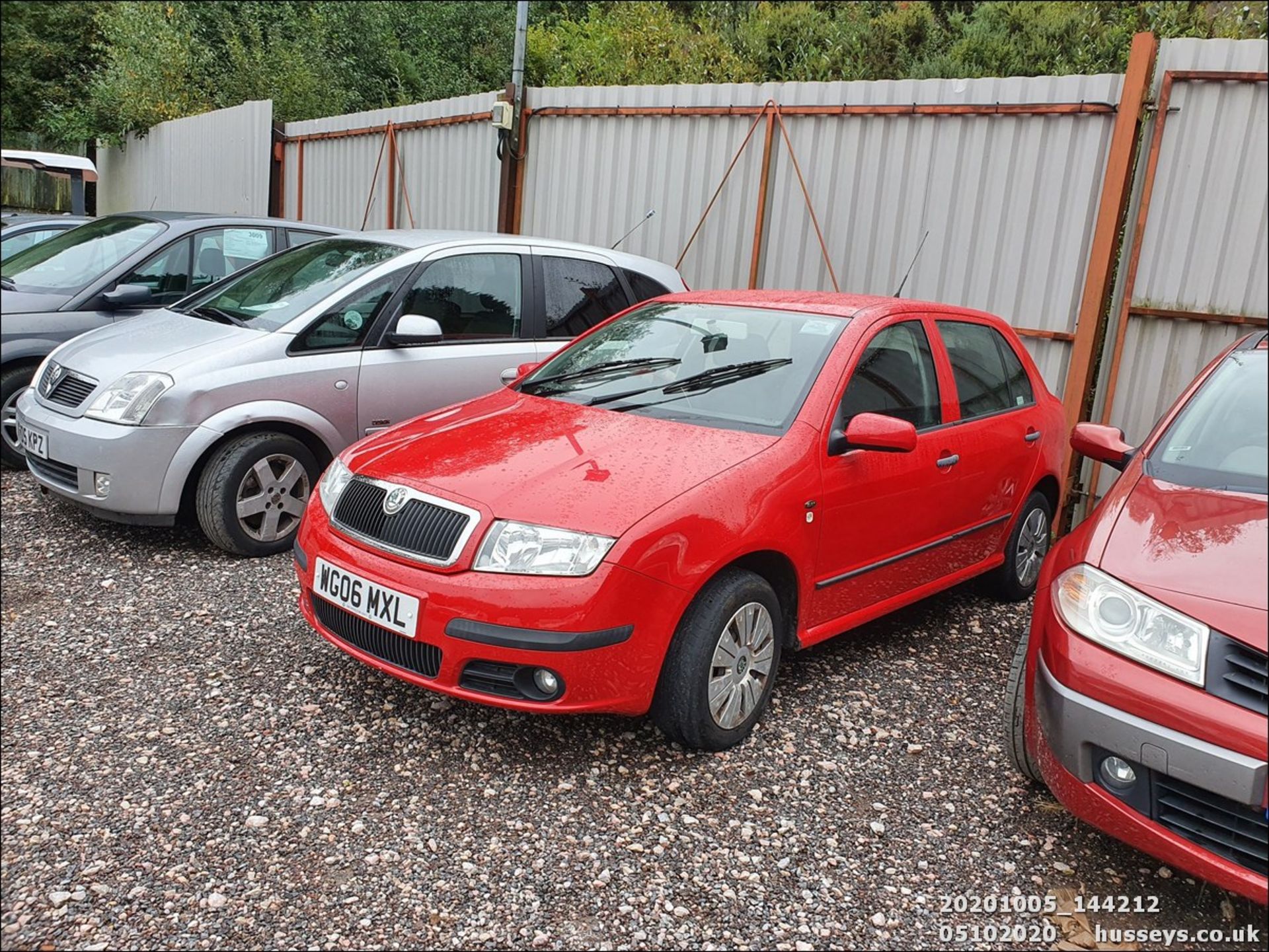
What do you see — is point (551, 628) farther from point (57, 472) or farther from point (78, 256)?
point (78, 256)

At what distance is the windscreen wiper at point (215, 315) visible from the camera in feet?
17.1

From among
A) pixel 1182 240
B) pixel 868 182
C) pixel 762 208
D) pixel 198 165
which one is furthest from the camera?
pixel 198 165

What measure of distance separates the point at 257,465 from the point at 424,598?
216cm

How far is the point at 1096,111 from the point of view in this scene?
18.3 ft

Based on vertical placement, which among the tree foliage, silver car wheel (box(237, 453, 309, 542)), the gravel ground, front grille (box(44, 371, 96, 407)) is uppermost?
the tree foliage

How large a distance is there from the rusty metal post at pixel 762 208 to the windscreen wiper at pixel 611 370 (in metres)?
3.14

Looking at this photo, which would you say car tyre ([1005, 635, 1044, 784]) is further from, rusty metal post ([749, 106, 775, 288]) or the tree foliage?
the tree foliage

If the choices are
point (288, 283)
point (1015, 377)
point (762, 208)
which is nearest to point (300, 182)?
point (762, 208)

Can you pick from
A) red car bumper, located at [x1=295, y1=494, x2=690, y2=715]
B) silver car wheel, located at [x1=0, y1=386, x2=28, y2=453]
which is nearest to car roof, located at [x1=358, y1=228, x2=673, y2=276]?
silver car wheel, located at [x1=0, y1=386, x2=28, y2=453]

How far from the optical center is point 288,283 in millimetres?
5441

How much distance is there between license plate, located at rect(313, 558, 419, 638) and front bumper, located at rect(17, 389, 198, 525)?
1635mm

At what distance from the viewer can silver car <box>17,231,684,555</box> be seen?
464cm

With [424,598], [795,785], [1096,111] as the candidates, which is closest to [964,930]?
[795,785]

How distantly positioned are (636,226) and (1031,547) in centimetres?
415
